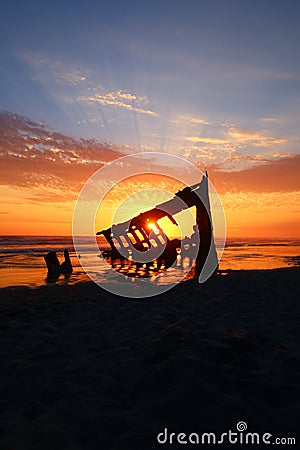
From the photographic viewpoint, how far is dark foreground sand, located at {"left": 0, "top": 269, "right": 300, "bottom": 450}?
2590 millimetres

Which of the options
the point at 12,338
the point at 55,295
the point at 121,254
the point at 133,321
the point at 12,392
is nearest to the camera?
the point at 12,392

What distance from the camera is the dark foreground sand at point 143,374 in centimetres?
259

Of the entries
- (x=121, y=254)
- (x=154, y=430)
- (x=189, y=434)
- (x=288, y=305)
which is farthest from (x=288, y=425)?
(x=121, y=254)

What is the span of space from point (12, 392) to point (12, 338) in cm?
204

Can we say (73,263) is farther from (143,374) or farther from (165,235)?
(143,374)

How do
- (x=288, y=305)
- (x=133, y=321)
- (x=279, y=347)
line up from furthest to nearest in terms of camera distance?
(x=288, y=305) → (x=133, y=321) → (x=279, y=347)

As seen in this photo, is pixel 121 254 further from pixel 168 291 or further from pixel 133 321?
pixel 133 321

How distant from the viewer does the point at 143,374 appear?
3604 mm

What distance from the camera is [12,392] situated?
3.31m

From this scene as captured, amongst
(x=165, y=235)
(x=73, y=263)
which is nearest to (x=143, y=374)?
(x=73, y=263)

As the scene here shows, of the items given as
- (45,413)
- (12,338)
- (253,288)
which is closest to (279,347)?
(45,413)

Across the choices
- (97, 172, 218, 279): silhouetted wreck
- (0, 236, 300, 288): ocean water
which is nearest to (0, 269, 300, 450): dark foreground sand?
(0, 236, 300, 288): ocean water

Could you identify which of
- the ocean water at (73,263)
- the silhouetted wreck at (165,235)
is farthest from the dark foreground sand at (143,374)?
the silhouetted wreck at (165,235)

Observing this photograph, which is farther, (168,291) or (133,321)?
(168,291)
